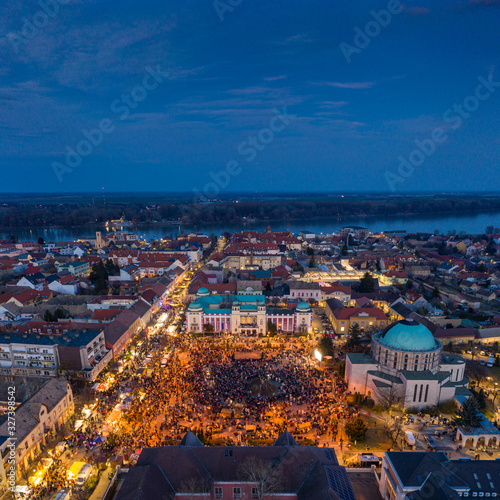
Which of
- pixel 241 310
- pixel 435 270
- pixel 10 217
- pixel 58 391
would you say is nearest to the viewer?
pixel 58 391

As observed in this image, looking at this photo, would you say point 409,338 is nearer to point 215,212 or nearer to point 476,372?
point 476,372

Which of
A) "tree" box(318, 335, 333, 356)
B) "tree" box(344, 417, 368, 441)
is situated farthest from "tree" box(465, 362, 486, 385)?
"tree" box(344, 417, 368, 441)

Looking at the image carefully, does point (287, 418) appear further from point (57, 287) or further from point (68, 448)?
point (57, 287)

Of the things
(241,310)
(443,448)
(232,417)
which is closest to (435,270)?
(241,310)

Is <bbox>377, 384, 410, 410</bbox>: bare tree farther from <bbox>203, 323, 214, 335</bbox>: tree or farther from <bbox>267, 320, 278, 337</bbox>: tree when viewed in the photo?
<bbox>203, 323, 214, 335</bbox>: tree

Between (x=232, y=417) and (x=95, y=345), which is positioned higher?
(x=95, y=345)

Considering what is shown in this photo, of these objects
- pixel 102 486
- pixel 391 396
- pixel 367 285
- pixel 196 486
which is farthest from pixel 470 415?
pixel 367 285

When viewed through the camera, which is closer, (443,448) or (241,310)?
(443,448)

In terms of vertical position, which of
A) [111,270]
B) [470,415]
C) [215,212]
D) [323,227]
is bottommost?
[323,227]
